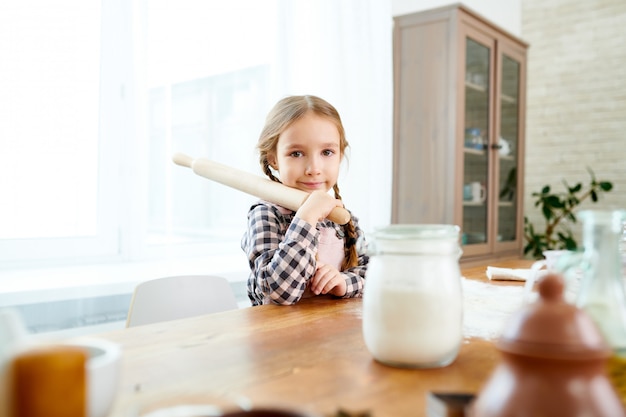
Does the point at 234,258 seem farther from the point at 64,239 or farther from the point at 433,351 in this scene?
the point at 433,351

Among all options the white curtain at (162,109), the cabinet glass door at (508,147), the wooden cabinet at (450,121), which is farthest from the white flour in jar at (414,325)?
the cabinet glass door at (508,147)

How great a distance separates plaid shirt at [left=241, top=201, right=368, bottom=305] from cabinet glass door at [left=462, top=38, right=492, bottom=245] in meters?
1.94

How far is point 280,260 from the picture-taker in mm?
1229

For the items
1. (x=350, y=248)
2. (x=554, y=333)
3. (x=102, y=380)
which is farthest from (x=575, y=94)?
(x=102, y=380)

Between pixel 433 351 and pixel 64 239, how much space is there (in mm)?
1759

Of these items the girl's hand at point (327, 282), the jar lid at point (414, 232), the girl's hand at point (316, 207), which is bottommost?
the girl's hand at point (327, 282)

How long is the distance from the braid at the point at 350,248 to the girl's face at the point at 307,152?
0.47 ft

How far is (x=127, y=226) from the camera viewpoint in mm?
2225

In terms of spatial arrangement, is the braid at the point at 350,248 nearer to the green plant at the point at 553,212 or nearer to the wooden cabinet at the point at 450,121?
the wooden cabinet at the point at 450,121

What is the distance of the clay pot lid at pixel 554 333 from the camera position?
0.41m

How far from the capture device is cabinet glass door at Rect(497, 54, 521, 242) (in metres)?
3.63

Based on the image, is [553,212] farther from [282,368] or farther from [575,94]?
[282,368]

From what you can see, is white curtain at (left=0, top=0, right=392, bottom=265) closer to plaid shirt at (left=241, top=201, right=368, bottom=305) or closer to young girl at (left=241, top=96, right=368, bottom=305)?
young girl at (left=241, top=96, right=368, bottom=305)

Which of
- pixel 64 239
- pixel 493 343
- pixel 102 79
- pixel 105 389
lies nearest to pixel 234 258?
pixel 64 239
